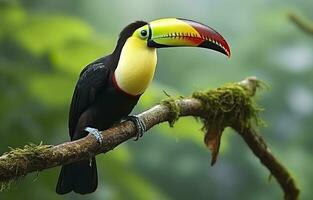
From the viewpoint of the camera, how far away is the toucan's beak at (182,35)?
44.6 inches

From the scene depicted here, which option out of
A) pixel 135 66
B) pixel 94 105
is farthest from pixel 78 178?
pixel 135 66

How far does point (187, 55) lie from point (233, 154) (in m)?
0.47

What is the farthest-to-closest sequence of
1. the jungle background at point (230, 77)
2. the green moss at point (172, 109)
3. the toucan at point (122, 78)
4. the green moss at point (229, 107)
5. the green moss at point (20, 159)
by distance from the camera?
the jungle background at point (230, 77) < the green moss at point (229, 107) < the green moss at point (172, 109) < the toucan at point (122, 78) < the green moss at point (20, 159)

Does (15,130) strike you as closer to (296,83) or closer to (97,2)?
(97,2)

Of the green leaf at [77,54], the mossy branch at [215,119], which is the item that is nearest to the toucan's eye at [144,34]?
the mossy branch at [215,119]

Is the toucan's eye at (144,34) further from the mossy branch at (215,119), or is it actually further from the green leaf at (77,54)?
the green leaf at (77,54)

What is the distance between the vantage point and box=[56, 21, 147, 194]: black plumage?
1.15 m

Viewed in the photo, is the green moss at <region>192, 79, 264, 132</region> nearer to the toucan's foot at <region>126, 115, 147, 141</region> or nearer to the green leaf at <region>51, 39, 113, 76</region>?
the toucan's foot at <region>126, 115, 147, 141</region>

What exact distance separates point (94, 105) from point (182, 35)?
0.23 m

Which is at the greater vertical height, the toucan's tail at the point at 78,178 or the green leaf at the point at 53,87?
the green leaf at the point at 53,87

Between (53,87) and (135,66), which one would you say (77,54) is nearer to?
(53,87)

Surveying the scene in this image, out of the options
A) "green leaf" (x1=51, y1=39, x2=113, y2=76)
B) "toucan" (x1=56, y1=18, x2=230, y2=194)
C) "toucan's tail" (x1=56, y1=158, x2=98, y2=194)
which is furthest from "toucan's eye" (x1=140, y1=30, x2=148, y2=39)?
"green leaf" (x1=51, y1=39, x2=113, y2=76)

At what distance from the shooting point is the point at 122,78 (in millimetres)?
1113

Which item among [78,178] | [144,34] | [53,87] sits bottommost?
[78,178]
